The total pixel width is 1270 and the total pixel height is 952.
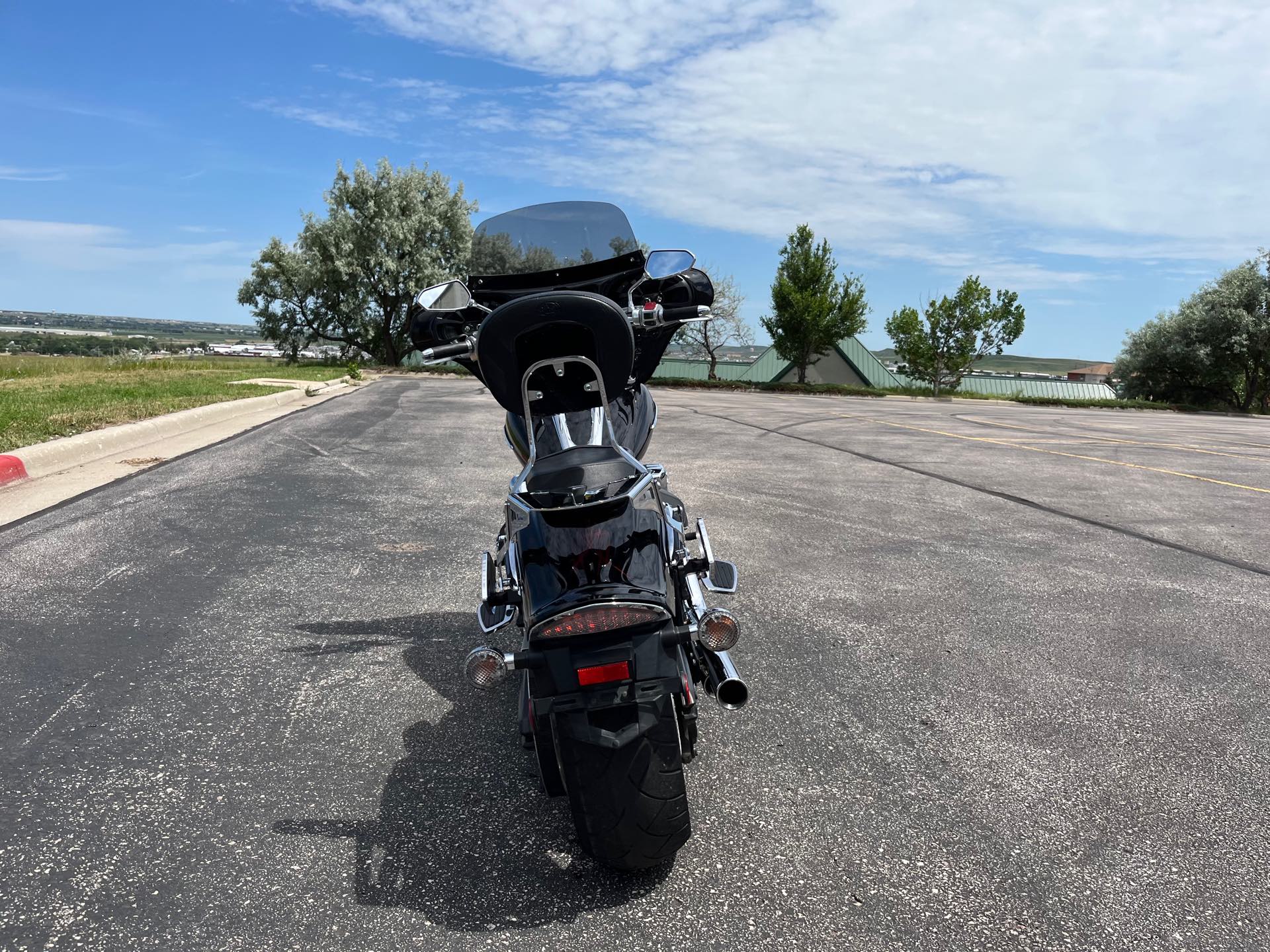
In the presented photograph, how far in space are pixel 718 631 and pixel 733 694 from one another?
17cm

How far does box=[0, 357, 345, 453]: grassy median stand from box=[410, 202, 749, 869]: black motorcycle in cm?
764

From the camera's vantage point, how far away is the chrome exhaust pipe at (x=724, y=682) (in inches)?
92.0

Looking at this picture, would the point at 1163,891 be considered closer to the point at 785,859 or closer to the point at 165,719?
the point at 785,859

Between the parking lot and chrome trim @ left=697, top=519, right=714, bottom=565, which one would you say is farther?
chrome trim @ left=697, top=519, right=714, bottom=565

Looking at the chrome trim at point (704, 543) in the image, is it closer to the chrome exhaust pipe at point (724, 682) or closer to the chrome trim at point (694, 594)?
the chrome trim at point (694, 594)

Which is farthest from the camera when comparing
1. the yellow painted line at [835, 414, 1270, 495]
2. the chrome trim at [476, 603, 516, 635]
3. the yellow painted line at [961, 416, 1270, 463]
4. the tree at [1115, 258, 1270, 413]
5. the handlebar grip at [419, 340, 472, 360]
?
the tree at [1115, 258, 1270, 413]

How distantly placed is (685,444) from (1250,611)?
7.84 meters

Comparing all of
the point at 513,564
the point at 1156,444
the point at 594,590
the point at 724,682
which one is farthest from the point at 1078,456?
the point at 594,590

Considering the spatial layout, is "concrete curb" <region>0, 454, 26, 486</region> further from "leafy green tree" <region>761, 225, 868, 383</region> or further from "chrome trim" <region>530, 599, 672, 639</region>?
"leafy green tree" <region>761, 225, 868, 383</region>

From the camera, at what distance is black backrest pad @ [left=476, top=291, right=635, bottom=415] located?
247 centimetres

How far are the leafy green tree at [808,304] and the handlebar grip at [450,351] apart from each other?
4100 centimetres

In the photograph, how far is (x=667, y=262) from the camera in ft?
10.7

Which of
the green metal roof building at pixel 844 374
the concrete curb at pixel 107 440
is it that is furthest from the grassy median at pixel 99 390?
the green metal roof building at pixel 844 374

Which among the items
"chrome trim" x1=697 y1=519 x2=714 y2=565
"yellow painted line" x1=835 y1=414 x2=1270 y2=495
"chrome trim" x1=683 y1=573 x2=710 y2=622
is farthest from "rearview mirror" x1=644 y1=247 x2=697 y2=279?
"yellow painted line" x1=835 y1=414 x2=1270 y2=495
